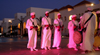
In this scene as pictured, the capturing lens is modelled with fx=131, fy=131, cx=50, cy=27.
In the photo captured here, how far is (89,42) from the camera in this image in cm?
545

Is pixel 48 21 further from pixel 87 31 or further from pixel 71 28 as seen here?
pixel 87 31

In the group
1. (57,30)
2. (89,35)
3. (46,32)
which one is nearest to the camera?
(89,35)

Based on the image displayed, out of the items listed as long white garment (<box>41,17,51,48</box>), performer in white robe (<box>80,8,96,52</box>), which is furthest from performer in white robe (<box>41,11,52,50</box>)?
performer in white robe (<box>80,8,96,52</box>)

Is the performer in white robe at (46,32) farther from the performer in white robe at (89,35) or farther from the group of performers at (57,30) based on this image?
the performer in white robe at (89,35)

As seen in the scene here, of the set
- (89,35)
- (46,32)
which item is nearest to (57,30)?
(46,32)

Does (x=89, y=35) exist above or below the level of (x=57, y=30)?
below

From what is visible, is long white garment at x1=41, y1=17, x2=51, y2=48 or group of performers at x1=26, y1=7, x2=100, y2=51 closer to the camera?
group of performers at x1=26, y1=7, x2=100, y2=51

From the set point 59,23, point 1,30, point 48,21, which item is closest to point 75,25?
point 59,23

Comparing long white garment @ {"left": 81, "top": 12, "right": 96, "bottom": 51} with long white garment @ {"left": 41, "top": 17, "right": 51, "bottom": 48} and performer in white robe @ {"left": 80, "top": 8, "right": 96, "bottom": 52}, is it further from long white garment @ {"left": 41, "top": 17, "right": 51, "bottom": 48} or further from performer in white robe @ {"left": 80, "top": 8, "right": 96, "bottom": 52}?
long white garment @ {"left": 41, "top": 17, "right": 51, "bottom": 48}

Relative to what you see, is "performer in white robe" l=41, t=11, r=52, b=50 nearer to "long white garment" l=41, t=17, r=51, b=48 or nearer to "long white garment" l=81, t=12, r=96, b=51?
"long white garment" l=41, t=17, r=51, b=48

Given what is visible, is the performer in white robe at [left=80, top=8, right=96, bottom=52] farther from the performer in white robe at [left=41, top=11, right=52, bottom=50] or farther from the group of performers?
the performer in white robe at [left=41, top=11, right=52, bottom=50]

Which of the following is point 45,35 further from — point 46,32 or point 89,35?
point 89,35

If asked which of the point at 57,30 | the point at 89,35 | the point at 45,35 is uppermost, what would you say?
the point at 57,30

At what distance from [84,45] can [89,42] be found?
24 cm
